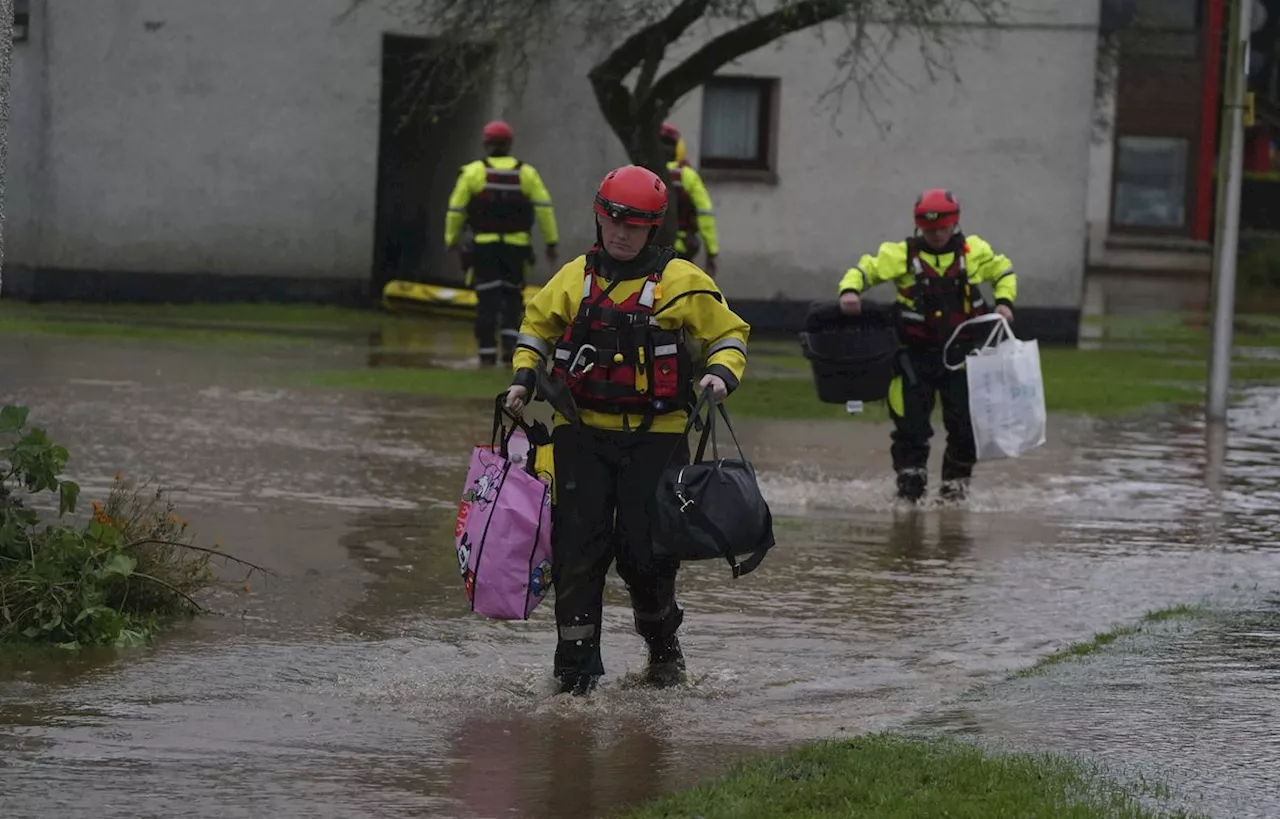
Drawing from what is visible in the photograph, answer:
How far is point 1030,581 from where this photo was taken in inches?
370

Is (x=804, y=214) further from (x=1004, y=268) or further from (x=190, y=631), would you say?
(x=190, y=631)

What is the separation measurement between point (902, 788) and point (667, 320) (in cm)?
186

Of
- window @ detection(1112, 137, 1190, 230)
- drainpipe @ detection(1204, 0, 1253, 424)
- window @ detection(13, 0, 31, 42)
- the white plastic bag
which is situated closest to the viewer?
the white plastic bag

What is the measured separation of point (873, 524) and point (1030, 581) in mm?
1620

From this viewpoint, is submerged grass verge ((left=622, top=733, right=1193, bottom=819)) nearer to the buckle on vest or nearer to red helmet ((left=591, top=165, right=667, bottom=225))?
the buckle on vest

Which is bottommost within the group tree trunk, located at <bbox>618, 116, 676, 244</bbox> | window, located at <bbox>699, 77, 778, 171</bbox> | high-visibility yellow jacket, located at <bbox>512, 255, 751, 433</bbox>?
high-visibility yellow jacket, located at <bbox>512, 255, 751, 433</bbox>

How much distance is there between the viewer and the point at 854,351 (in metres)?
11.2

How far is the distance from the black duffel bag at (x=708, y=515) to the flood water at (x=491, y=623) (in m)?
0.52

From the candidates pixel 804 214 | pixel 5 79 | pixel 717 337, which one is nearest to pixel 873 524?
pixel 717 337

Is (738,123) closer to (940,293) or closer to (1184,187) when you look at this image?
(940,293)

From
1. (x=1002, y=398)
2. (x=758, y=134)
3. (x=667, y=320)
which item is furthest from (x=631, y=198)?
(x=758, y=134)

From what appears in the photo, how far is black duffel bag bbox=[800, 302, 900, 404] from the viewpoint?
36.9ft

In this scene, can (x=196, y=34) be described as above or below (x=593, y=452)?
above

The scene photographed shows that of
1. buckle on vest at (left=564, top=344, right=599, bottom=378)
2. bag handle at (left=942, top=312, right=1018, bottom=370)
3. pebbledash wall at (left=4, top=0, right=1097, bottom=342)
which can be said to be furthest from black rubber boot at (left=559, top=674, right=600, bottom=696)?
pebbledash wall at (left=4, top=0, right=1097, bottom=342)
